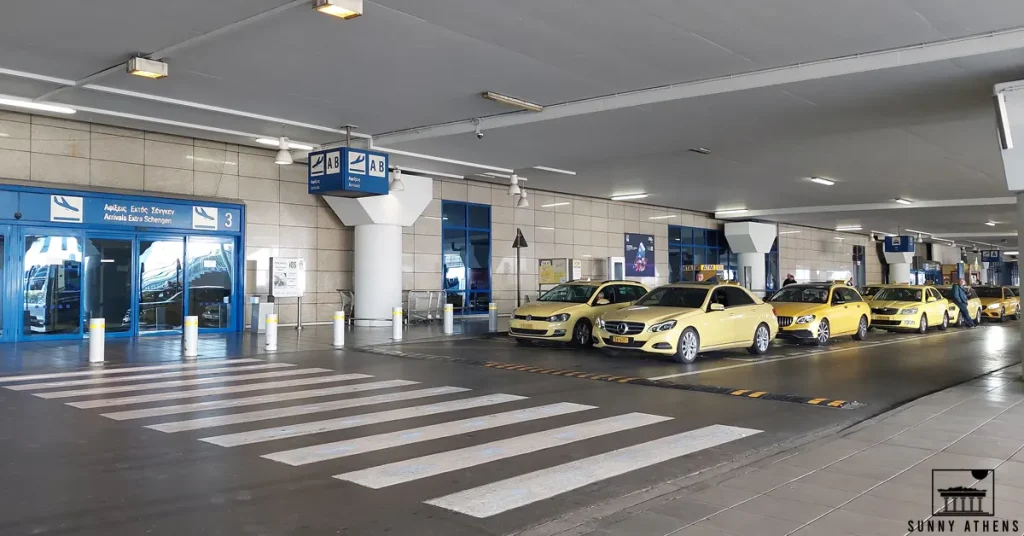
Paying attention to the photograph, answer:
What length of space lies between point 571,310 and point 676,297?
2.69 meters

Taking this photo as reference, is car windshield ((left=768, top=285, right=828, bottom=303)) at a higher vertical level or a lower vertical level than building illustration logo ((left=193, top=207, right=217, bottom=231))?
lower

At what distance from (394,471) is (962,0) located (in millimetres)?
9133

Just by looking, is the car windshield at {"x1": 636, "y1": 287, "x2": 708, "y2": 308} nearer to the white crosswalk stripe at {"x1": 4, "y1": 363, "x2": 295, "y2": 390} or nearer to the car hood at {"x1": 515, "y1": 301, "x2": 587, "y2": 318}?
the car hood at {"x1": 515, "y1": 301, "x2": 587, "y2": 318}

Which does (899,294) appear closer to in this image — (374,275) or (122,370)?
(374,275)

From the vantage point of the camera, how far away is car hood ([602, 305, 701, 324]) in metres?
14.2

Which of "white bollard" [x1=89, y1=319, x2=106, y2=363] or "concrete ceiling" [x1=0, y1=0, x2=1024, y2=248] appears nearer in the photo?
"concrete ceiling" [x1=0, y1=0, x2=1024, y2=248]

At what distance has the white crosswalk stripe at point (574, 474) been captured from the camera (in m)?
5.30

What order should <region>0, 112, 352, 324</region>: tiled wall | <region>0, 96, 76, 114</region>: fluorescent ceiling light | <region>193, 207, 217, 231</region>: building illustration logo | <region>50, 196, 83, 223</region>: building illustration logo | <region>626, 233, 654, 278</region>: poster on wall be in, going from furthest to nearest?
<region>626, 233, 654, 278</region>: poster on wall
<region>193, 207, 217, 231</region>: building illustration logo
<region>50, 196, 83, 223</region>: building illustration logo
<region>0, 112, 352, 324</region>: tiled wall
<region>0, 96, 76, 114</region>: fluorescent ceiling light

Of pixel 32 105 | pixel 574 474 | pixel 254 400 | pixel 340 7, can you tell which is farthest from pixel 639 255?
pixel 574 474

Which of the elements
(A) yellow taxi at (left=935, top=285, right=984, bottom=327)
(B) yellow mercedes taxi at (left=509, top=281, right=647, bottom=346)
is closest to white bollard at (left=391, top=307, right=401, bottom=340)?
(B) yellow mercedes taxi at (left=509, top=281, right=647, bottom=346)

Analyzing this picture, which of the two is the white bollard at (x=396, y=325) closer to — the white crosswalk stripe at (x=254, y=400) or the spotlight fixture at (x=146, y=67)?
the white crosswalk stripe at (x=254, y=400)

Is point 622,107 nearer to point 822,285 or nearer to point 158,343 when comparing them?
point 822,285

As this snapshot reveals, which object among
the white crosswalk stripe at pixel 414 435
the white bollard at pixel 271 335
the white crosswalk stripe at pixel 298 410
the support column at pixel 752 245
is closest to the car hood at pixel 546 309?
the white bollard at pixel 271 335

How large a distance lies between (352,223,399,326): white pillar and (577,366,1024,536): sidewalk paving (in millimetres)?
16709
